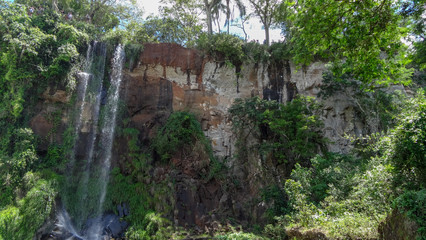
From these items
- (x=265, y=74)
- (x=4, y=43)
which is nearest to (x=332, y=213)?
(x=265, y=74)

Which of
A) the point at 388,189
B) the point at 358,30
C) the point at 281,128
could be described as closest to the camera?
the point at 358,30

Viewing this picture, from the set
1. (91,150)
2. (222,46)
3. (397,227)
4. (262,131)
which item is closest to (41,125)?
(91,150)

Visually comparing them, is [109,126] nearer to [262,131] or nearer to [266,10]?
[262,131]

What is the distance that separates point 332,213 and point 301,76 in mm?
11173

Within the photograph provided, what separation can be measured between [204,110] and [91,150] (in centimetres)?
624

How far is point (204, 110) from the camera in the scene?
1605 centimetres

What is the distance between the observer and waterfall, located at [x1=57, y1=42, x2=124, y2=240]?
1144 cm

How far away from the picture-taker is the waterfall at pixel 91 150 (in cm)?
1144

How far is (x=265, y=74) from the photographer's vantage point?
55.9 feet

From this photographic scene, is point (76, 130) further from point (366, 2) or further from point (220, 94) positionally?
point (366, 2)

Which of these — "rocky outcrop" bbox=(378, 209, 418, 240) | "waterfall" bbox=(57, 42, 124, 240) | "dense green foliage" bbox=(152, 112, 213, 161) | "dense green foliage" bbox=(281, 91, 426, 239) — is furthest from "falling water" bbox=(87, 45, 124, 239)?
"rocky outcrop" bbox=(378, 209, 418, 240)

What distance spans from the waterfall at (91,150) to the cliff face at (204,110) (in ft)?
2.13

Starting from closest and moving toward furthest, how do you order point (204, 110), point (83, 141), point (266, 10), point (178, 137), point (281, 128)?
point (281, 128) → point (178, 137) → point (83, 141) → point (204, 110) → point (266, 10)

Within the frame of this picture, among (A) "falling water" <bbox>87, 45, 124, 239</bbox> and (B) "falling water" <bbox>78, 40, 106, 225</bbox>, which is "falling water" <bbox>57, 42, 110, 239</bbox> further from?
(A) "falling water" <bbox>87, 45, 124, 239</bbox>
